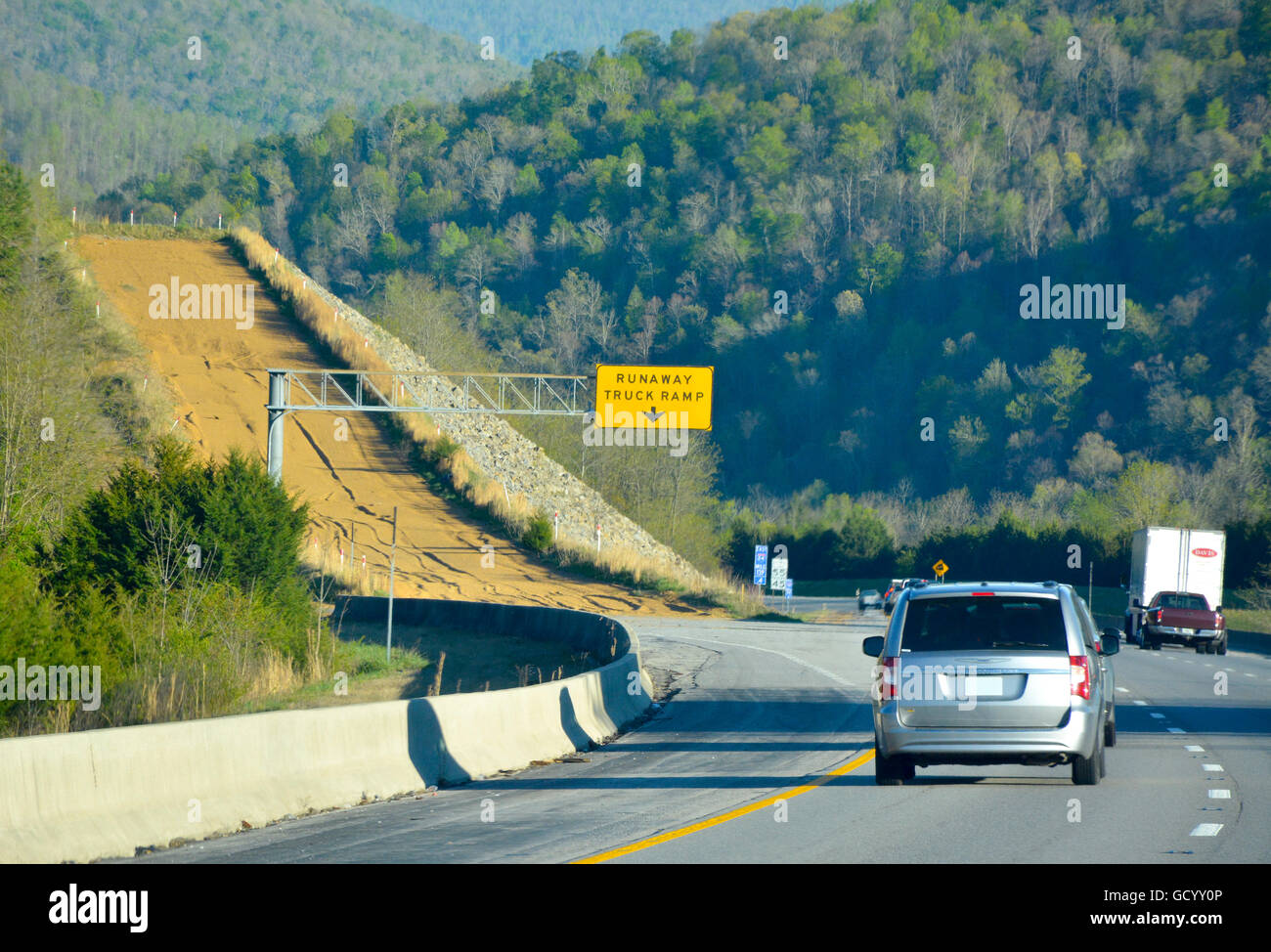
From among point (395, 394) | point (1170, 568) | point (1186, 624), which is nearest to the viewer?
point (1186, 624)

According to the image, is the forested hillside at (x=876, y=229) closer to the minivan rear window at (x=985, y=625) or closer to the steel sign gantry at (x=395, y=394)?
the steel sign gantry at (x=395, y=394)

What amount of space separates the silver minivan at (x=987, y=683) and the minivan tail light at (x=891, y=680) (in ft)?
0.03

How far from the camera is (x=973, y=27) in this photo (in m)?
189

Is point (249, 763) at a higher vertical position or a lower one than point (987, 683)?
lower

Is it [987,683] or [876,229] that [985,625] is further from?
[876,229]

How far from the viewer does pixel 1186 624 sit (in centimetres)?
4200

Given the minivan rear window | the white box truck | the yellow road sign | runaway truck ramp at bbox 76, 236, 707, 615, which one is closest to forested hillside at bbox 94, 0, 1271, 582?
runaway truck ramp at bbox 76, 236, 707, 615

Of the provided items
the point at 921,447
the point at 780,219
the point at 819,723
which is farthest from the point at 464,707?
the point at 780,219

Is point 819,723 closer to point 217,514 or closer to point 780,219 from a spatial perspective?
point 217,514

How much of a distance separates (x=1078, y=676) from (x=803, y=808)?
102 inches

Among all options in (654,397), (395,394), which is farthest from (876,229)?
(654,397)

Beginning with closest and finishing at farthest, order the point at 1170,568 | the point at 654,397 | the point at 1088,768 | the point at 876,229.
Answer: the point at 1088,768, the point at 1170,568, the point at 654,397, the point at 876,229

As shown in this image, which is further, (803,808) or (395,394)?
(395,394)

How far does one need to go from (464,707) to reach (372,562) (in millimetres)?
45306
